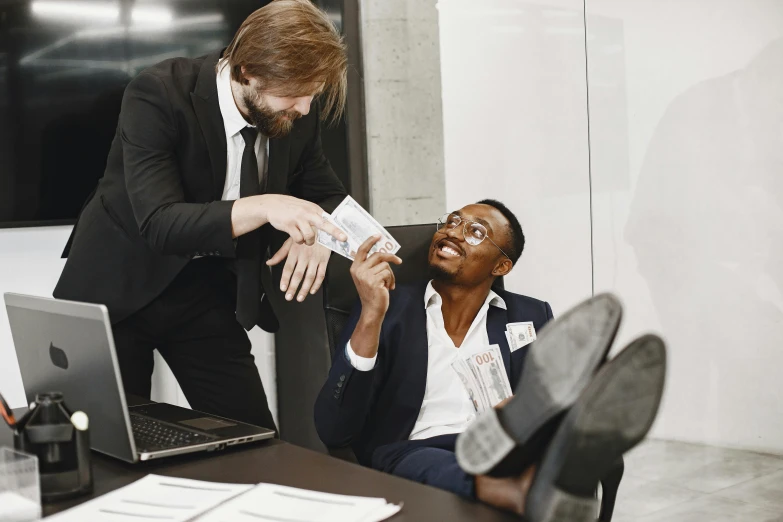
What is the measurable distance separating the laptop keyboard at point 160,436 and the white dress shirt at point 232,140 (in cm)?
74

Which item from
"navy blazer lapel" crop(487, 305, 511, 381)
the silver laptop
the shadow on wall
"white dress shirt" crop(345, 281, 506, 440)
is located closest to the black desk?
the silver laptop

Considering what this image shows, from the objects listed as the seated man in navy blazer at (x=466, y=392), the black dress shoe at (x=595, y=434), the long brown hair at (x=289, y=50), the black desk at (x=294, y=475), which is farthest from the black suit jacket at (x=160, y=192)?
the black dress shoe at (x=595, y=434)

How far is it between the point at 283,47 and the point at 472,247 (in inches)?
27.1

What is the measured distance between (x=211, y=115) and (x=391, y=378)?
2.44 feet

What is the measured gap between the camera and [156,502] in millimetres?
1117

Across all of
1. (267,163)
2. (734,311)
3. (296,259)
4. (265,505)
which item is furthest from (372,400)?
(734,311)

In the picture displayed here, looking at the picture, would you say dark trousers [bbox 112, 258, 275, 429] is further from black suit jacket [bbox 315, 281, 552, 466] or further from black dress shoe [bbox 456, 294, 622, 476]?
black dress shoe [bbox 456, 294, 622, 476]

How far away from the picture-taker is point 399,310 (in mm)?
1963

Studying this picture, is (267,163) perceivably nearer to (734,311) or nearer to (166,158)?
(166,158)

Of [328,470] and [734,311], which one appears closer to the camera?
[328,470]

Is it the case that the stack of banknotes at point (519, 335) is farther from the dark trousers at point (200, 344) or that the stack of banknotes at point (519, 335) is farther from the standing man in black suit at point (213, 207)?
the dark trousers at point (200, 344)

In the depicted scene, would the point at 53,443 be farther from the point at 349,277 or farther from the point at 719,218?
the point at 719,218

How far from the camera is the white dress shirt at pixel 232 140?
1.95m

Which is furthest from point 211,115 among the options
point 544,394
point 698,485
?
point 698,485
